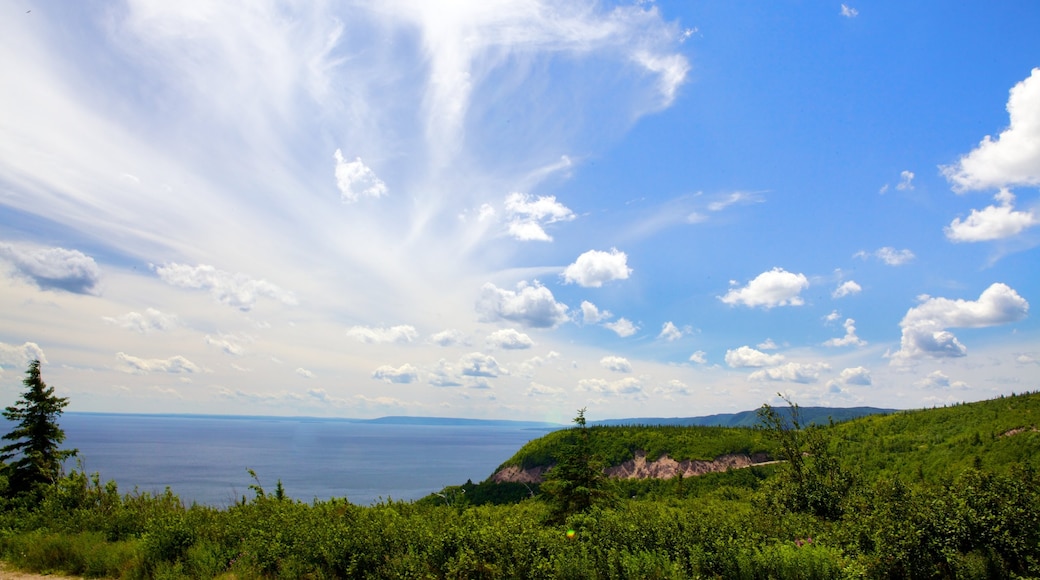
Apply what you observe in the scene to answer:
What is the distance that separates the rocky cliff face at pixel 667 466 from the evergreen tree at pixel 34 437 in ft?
211

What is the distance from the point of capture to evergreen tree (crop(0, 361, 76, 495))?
971 inches

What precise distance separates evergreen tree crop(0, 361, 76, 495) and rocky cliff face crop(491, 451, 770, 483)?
64.3 m

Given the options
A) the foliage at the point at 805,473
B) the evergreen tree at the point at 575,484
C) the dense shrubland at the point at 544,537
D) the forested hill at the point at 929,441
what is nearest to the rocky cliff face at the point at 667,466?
the forested hill at the point at 929,441

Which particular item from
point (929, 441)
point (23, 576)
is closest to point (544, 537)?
point (23, 576)

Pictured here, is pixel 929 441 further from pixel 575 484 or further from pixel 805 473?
pixel 575 484

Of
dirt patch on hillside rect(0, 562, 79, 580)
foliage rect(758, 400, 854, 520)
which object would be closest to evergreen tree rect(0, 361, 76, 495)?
dirt patch on hillside rect(0, 562, 79, 580)

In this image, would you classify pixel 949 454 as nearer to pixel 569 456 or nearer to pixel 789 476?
pixel 789 476

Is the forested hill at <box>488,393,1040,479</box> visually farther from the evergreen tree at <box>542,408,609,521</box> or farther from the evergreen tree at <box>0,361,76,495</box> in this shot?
the evergreen tree at <box>0,361,76,495</box>

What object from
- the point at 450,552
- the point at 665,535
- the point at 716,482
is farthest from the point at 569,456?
the point at 716,482

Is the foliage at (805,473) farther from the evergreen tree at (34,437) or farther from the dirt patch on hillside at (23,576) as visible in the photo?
the evergreen tree at (34,437)

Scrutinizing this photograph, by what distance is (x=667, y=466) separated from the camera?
280ft

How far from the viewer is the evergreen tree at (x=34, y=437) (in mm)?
24656

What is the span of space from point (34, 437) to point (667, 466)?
270 feet

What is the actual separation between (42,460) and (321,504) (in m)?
22.9
